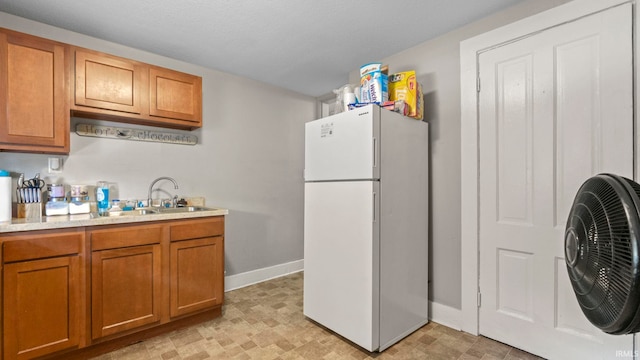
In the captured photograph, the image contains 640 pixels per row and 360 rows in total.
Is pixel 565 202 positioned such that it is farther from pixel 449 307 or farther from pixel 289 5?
pixel 289 5

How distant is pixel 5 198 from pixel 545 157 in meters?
3.35

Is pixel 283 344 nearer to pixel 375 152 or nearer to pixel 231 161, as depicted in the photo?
pixel 375 152

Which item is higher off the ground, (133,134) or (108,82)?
(108,82)

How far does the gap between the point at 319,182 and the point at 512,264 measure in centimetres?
Answer: 146

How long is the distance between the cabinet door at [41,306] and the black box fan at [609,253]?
8.04 feet

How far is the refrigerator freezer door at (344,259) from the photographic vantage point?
182 cm

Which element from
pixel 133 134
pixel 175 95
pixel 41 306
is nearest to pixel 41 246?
pixel 41 306

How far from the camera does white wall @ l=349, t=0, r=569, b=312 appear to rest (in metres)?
2.21

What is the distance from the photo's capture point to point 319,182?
220 cm

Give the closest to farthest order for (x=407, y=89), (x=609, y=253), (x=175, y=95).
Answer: (x=609, y=253), (x=407, y=89), (x=175, y=95)

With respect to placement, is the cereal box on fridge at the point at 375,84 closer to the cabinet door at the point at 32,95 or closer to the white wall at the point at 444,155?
the white wall at the point at 444,155

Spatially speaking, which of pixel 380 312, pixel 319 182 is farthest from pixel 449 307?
pixel 319 182

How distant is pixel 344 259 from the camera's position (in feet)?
6.51

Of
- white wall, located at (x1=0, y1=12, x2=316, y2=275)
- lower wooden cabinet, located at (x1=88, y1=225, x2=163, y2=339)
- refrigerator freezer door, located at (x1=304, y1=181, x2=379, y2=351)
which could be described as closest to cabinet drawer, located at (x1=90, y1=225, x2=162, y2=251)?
lower wooden cabinet, located at (x1=88, y1=225, x2=163, y2=339)
